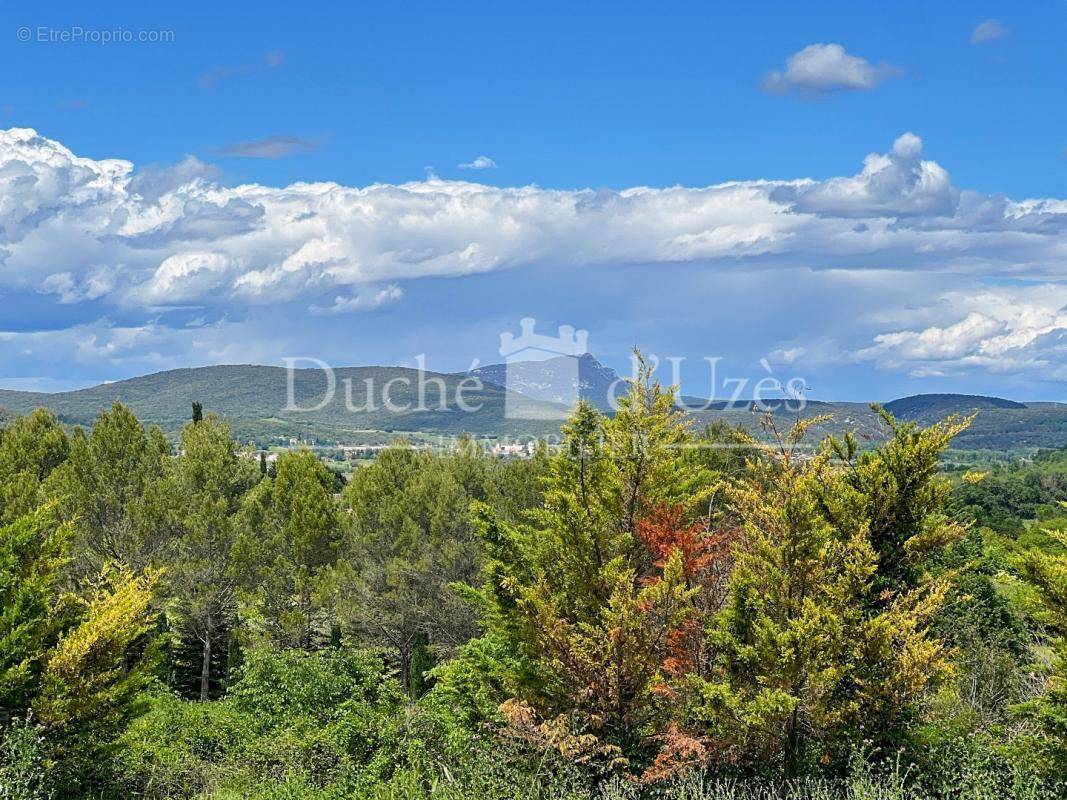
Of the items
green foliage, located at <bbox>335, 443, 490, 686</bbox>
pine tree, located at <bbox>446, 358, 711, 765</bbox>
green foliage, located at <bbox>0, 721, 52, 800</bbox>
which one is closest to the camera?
green foliage, located at <bbox>0, 721, 52, 800</bbox>

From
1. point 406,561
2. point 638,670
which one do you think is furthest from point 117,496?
point 638,670

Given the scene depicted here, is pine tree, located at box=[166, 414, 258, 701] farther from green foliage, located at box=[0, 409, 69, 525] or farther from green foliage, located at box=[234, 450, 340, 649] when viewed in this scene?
green foliage, located at box=[0, 409, 69, 525]

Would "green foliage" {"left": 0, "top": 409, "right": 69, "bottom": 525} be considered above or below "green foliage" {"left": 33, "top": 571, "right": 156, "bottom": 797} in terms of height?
above

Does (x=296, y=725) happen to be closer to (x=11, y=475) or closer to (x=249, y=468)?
(x=249, y=468)

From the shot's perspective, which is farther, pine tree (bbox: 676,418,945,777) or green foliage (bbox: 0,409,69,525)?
green foliage (bbox: 0,409,69,525)

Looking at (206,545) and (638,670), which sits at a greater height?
(638,670)

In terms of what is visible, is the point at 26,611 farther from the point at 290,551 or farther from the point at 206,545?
the point at 290,551

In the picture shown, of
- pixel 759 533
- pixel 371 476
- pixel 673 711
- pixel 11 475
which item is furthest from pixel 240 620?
pixel 759 533

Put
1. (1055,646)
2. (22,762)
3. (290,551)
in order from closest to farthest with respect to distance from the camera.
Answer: (22,762) < (1055,646) < (290,551)

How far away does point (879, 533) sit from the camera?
20.2 meters

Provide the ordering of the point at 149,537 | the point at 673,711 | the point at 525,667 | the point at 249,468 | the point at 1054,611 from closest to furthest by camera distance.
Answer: the point at 1054,611
the point at 673,711
the point at 525,667
the point at 149,537
the point at 249,468

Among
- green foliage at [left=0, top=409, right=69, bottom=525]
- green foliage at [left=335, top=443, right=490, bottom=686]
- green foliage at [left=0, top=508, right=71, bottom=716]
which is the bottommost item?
green foliage at [left=335, top=443, right=490, bottom=686]

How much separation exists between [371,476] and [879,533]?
1217 inches

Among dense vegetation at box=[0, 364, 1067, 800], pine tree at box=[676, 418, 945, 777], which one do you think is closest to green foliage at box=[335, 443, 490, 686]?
dense vegetation at box=[0, 364, 1067, 800]
